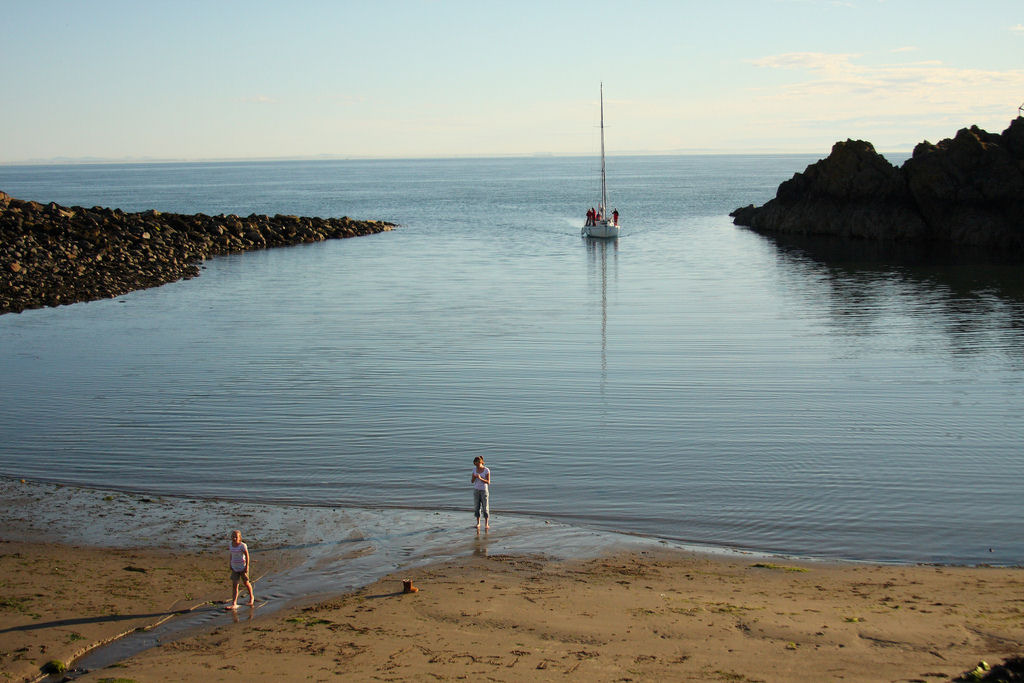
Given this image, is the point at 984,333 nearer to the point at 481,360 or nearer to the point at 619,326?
the point at 619,326

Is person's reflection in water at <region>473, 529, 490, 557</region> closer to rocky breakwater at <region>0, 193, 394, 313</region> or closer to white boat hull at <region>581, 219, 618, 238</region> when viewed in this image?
rocky breakwater at <region>0, 193, 394, 313</region>

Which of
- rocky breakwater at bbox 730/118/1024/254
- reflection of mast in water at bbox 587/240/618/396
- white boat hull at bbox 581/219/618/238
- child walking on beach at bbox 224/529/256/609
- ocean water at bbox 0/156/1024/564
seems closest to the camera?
child walking on beach at bbox 224/529/256/609

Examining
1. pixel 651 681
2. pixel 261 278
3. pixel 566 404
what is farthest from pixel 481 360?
pixel 261 278

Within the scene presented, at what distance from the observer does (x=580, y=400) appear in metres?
25.1

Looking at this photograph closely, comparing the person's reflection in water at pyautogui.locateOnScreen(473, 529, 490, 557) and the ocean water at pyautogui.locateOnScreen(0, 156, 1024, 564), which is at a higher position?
the ocean water at pyautogui.locateOnScreen(0, 156, 1024, 564)

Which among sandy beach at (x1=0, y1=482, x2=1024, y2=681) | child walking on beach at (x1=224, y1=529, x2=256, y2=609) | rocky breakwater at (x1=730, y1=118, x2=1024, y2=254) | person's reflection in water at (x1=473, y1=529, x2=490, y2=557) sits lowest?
person's reflection in water at (x1=473, y1=529, x2=490, y2=557)

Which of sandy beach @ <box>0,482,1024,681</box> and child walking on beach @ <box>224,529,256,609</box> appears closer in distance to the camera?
sandy beach @ <box>0,482,1024,681</box>

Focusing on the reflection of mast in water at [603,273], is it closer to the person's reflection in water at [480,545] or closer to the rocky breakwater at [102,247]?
the person's reflection in water at [480,545]

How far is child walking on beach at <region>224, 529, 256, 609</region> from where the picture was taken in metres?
12.8

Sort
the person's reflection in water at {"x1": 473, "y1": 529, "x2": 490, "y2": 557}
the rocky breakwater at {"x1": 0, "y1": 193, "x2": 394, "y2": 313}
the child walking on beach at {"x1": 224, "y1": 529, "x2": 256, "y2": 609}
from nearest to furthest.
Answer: the child walking on beach at {"x1": 224, "y1": 529, "x2": 256, "y2": 609} → the person's reflection in water at {"x1": 473, "y1": 529, "x2": 490, "y2": 557} → the rocky breakwater at {"x1": 0, "y1": 193, "x2": 394, "y2": 313}

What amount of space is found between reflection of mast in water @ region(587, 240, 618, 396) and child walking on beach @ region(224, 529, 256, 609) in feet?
46.8

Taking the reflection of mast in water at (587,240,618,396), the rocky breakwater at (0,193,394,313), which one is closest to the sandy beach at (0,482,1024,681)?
the reflection of mast in water at (587,240,618,396)

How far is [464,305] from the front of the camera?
4253cm

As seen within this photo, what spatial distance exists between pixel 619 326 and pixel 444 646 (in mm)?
25853
